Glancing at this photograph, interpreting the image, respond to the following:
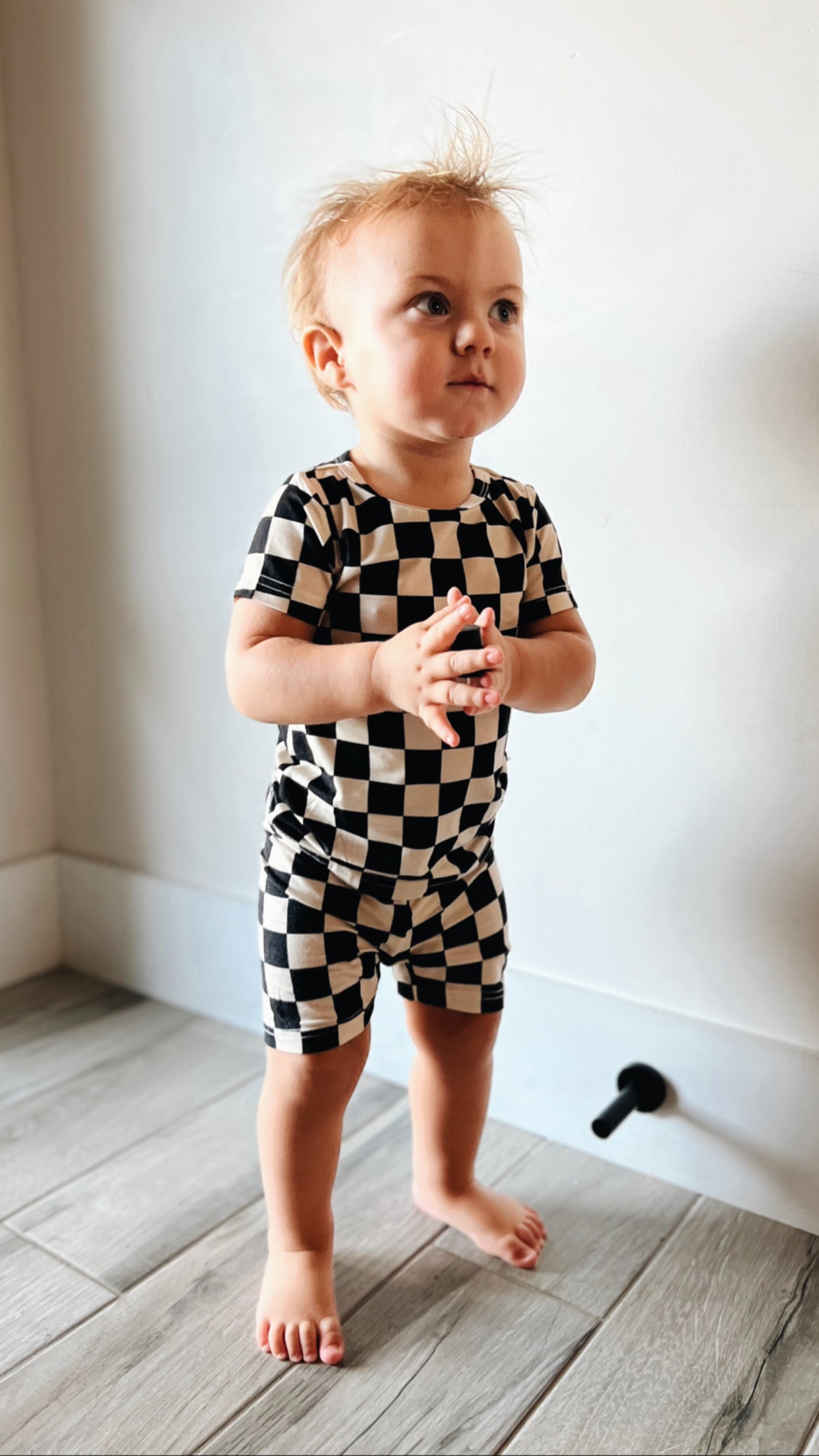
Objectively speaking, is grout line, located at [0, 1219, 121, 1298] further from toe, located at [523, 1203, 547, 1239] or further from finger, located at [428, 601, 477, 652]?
finger, located at [428, 601, 477, 652]

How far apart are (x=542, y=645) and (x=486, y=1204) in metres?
0.52

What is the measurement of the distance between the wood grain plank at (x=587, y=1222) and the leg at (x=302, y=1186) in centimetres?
15

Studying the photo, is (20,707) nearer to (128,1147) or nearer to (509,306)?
(128,1147)

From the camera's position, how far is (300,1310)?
0.92 metres

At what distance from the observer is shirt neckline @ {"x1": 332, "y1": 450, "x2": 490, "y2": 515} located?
0.87m

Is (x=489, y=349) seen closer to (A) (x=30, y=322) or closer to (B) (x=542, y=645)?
(B) (x=542, y=645)

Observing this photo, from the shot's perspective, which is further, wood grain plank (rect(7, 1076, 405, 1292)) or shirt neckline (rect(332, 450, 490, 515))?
wood grain plank (rect(7, 1076, 405, 1292))

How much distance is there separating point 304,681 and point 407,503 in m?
0.17

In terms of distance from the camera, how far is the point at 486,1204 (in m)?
1.05

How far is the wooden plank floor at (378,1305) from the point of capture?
831 millimetres

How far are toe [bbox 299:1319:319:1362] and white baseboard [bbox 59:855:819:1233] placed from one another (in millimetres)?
375

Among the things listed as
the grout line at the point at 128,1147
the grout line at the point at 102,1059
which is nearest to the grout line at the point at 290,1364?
the grout line at the point at 128,1147

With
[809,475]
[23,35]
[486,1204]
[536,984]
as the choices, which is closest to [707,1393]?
[486,1204]

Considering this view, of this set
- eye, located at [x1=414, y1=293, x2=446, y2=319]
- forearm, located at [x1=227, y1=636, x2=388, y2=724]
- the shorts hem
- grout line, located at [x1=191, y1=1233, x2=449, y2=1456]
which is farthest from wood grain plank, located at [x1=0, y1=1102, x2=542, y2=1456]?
eye, located at [x1=414, y1=293, x2=446, y2=319]
